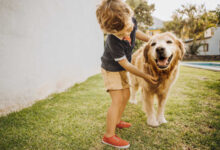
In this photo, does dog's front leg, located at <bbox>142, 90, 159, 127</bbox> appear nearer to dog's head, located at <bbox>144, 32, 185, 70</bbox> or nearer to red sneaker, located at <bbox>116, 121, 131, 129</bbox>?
red sneaker, located at <bbox>116, 121, 131, 129</bbox>

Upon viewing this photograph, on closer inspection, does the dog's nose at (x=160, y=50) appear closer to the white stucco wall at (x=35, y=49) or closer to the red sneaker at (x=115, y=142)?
the red sneaker at (x=115, y=142)

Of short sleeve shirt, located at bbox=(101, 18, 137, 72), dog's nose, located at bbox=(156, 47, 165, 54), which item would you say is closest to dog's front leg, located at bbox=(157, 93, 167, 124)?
dog's nose, located at bbox=(156, 47, 165, 54)

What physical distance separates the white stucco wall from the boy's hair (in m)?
1.88

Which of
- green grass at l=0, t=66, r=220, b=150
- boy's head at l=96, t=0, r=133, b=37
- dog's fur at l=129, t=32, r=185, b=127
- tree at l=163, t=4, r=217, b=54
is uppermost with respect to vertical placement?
tree at l=163, t=4, r=217, b=54

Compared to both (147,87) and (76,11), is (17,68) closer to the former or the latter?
(147,87)

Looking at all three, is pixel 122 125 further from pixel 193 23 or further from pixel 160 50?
pixel 193 23

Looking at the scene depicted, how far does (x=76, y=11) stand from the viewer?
5.27 metres

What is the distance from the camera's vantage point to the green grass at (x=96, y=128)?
5.63 ft

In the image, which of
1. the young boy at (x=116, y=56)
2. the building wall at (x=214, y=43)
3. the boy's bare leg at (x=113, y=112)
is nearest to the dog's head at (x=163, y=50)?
the young boy at (x=116, y=56)

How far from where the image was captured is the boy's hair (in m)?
1.53

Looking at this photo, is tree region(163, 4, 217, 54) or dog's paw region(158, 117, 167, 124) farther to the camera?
tree region(163, 4, 217, 54)

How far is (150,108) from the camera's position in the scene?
2.26m

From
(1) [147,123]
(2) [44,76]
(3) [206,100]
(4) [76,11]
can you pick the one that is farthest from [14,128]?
(4) [76,11]

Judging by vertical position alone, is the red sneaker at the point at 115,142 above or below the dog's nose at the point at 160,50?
below
